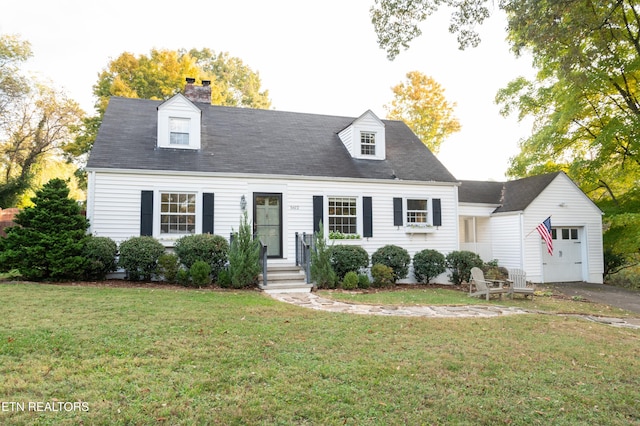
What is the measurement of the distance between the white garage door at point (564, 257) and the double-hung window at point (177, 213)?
12.7 meters

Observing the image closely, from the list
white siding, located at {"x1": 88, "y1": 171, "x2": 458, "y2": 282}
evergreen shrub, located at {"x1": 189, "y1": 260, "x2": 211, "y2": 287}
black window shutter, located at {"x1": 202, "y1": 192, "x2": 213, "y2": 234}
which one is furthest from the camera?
black window shutter, located at {"x1": 202, "y1": 192, "x2": 213, "y2": 234}

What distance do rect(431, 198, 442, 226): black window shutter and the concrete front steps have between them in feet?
17.4

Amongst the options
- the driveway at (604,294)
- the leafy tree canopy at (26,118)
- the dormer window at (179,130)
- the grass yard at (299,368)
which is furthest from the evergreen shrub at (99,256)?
the leafy tree canopy at (26,118)

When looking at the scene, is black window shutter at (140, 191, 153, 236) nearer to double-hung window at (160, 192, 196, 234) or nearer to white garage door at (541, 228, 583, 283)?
Answer: double-hung window at (160, 192, 196, 234)

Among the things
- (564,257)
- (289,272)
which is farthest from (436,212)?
(289,272)

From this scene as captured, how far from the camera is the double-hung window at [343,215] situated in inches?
512

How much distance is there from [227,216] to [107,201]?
11.0ft

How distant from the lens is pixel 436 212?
13805 mm

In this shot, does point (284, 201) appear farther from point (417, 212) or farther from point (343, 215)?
point (417, 212)

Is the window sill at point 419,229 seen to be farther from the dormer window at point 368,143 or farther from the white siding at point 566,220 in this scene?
the white siding at point 566,220

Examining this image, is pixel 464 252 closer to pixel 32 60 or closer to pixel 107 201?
pixel 107 201

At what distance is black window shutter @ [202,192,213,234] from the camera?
11633 millimetres

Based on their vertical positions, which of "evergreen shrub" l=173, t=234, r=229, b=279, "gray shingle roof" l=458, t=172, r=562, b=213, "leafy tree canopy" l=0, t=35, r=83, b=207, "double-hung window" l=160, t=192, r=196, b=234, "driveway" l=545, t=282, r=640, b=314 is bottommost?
"driveway" l=545, t=282, r=640, b=314

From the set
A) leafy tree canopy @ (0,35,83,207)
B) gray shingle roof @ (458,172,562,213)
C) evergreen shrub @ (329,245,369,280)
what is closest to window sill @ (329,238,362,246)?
evergreen shrub @ (329,245,369,280)
